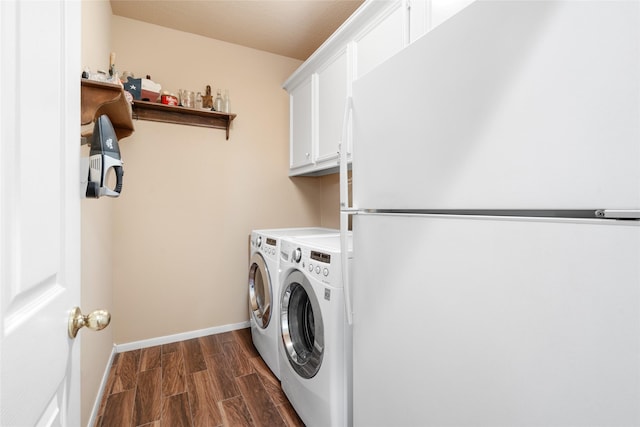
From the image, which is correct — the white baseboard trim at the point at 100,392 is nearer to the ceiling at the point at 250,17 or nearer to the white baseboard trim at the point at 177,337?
the white baseboard trim at the point at 177,337

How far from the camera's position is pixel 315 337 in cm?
145

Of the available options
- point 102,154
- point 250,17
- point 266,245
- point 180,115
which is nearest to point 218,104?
point 180,115

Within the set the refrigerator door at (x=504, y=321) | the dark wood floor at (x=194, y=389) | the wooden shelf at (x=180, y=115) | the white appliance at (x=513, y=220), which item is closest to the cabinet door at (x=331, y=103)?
the wooden shelf at (x=180, y=115)

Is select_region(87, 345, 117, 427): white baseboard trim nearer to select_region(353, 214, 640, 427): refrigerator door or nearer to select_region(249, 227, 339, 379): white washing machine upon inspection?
select_region(249, 227, 339, 379): white washing machine

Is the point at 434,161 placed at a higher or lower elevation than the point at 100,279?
higher

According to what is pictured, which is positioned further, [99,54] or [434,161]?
[99,54]

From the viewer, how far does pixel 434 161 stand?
81 centimetres

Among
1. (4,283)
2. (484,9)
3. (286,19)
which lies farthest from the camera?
(286,19)

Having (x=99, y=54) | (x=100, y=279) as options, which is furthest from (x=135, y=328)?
(x=99, y=54)

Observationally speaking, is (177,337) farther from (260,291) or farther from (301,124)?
(301,124)

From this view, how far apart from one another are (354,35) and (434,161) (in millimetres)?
1515

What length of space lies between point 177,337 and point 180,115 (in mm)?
1897

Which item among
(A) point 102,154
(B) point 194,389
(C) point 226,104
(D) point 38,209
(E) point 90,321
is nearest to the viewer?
(D) point 38,209

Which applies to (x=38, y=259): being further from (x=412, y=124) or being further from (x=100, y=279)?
(x=100, y=279)
